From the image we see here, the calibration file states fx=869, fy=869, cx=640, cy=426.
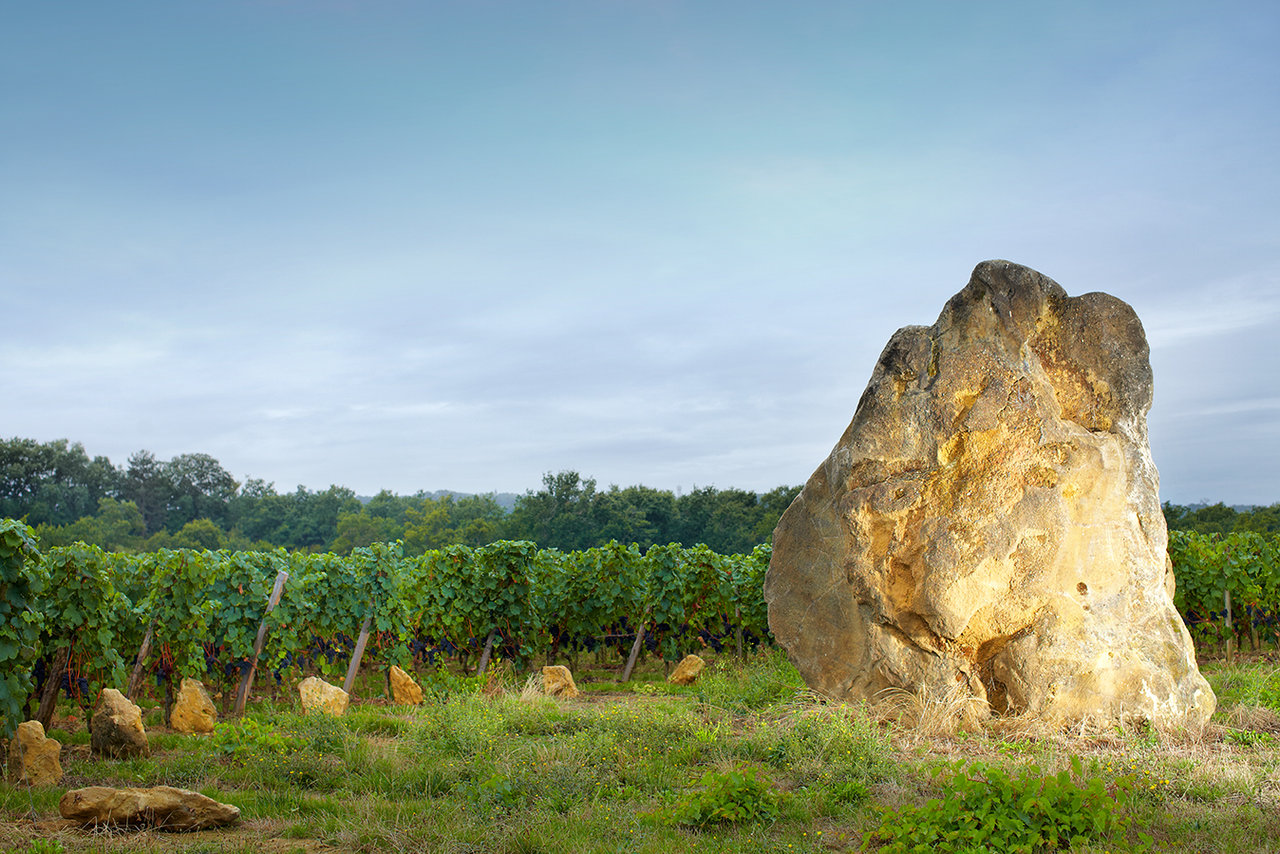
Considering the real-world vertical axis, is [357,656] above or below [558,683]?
above

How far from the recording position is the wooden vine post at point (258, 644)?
410 inches

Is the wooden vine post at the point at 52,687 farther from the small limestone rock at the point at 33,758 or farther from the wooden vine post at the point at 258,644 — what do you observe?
the wooden vine post at the point at 258,644

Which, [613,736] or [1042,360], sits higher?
[1042,360]

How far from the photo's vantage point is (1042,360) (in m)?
8.62

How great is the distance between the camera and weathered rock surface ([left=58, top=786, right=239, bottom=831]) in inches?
222

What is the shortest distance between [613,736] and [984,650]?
11.8ft

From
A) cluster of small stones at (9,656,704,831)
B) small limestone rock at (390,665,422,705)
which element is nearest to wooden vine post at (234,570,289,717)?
cluster of small stones at (9,656,704,831)

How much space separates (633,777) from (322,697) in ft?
15.7

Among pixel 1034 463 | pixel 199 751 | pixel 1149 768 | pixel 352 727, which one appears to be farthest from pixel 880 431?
pixel 199 751

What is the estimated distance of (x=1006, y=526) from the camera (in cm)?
779

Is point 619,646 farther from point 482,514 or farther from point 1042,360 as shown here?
point 482,514

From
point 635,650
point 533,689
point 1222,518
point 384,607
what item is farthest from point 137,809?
point 1222,518

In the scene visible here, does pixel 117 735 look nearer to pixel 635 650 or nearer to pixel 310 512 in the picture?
pixel 635 650

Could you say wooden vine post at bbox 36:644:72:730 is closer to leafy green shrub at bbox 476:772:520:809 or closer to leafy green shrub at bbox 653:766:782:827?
leafy green shrub at bbox 476:772:520:809
